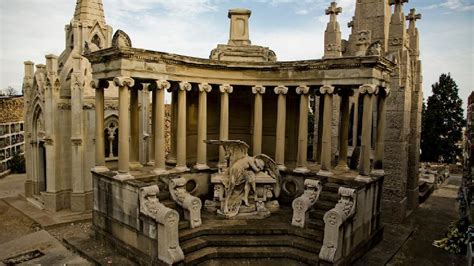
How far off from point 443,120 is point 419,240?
2555 cm

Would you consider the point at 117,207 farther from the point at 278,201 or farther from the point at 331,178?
the point at 331,178

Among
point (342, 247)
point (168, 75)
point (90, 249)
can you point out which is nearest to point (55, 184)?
point (90, 249)

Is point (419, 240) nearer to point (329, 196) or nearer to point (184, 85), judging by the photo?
point (329, 196)

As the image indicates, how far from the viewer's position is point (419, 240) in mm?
14062

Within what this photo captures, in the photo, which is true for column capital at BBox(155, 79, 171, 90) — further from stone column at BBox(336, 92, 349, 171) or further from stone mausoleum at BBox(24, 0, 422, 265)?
stone column at BBox(336, 92, 349, 171)

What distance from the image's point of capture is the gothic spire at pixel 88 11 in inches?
790

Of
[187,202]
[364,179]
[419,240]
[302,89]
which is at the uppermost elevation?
[302,89]

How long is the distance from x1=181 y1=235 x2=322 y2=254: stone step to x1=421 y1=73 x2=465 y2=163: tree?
30.2 meters

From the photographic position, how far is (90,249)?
11883 millimetres

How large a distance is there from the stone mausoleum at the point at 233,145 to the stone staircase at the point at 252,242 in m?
0.04

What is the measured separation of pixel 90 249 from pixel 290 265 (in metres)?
7.03

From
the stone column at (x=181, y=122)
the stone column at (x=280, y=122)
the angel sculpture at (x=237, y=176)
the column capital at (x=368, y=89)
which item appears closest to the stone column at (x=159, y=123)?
the stone column at (x=181, y=122)

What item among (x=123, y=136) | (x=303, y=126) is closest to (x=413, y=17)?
(x=303, y=126)

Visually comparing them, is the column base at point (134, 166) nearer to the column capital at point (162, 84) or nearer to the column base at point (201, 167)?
the column base at point (201, 167)
